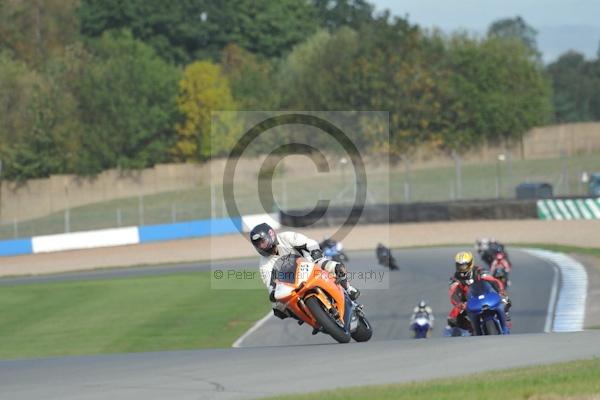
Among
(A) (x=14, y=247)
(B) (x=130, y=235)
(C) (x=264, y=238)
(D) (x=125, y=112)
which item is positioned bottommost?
(A) (x=14, y=247)

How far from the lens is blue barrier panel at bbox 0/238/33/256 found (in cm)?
4594

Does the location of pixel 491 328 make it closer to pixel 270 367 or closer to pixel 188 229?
pixel 270 367

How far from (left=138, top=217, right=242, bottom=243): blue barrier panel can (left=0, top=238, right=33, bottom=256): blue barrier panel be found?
15.8 ft

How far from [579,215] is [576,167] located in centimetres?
2125

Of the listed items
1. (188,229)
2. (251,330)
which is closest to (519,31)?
(188,229)

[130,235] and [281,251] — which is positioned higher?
[281,251]

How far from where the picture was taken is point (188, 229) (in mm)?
48625

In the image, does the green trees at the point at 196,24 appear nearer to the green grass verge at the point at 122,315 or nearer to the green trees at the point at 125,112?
the green trees at the point at 125,112

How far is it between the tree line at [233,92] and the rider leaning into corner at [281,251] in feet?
162

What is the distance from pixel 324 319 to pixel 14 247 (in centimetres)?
3582

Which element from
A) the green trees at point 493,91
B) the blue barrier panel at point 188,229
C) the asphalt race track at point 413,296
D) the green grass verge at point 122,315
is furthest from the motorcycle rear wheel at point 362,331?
the green trees at point 493,91

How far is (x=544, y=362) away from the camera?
33.1ft

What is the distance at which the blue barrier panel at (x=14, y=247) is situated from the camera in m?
45.9

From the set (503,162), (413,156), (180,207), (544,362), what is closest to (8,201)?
(180,207)
